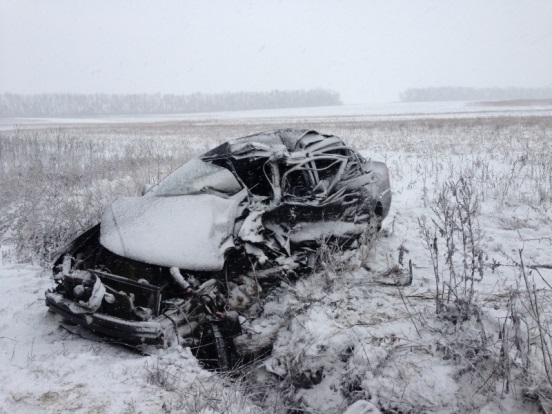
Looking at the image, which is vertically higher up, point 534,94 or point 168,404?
point 534,94

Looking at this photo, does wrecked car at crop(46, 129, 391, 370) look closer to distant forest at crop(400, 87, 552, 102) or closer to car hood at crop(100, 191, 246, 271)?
car hood at crop(100, 191, 246, 271)

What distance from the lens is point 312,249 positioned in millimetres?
4320

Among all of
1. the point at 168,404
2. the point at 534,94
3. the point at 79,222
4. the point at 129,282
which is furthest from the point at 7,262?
the point at 534,94

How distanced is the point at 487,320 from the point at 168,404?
2500mm

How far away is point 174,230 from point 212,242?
41 centimetres

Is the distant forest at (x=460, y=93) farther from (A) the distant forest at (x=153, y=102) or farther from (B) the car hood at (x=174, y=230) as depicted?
(B) the car hood at (x=174, y=230)

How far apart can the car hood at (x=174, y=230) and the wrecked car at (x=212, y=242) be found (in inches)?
0.4

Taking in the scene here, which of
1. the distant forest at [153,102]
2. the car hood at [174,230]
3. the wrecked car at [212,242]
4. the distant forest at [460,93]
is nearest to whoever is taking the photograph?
the wrecked car at [212,242]

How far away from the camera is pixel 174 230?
11.7 feet

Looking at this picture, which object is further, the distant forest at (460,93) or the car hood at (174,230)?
the distant forest at (460,93)

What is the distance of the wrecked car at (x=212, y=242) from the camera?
3.20m

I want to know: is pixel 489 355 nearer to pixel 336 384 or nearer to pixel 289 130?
pixel 336 384

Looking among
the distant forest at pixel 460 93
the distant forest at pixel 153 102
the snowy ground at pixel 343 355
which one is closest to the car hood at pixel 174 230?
the snowy ground at pixel 343 355

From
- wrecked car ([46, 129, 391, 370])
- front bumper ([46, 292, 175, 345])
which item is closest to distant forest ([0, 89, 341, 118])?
wrecked car ([46, 129, 391, 370])
